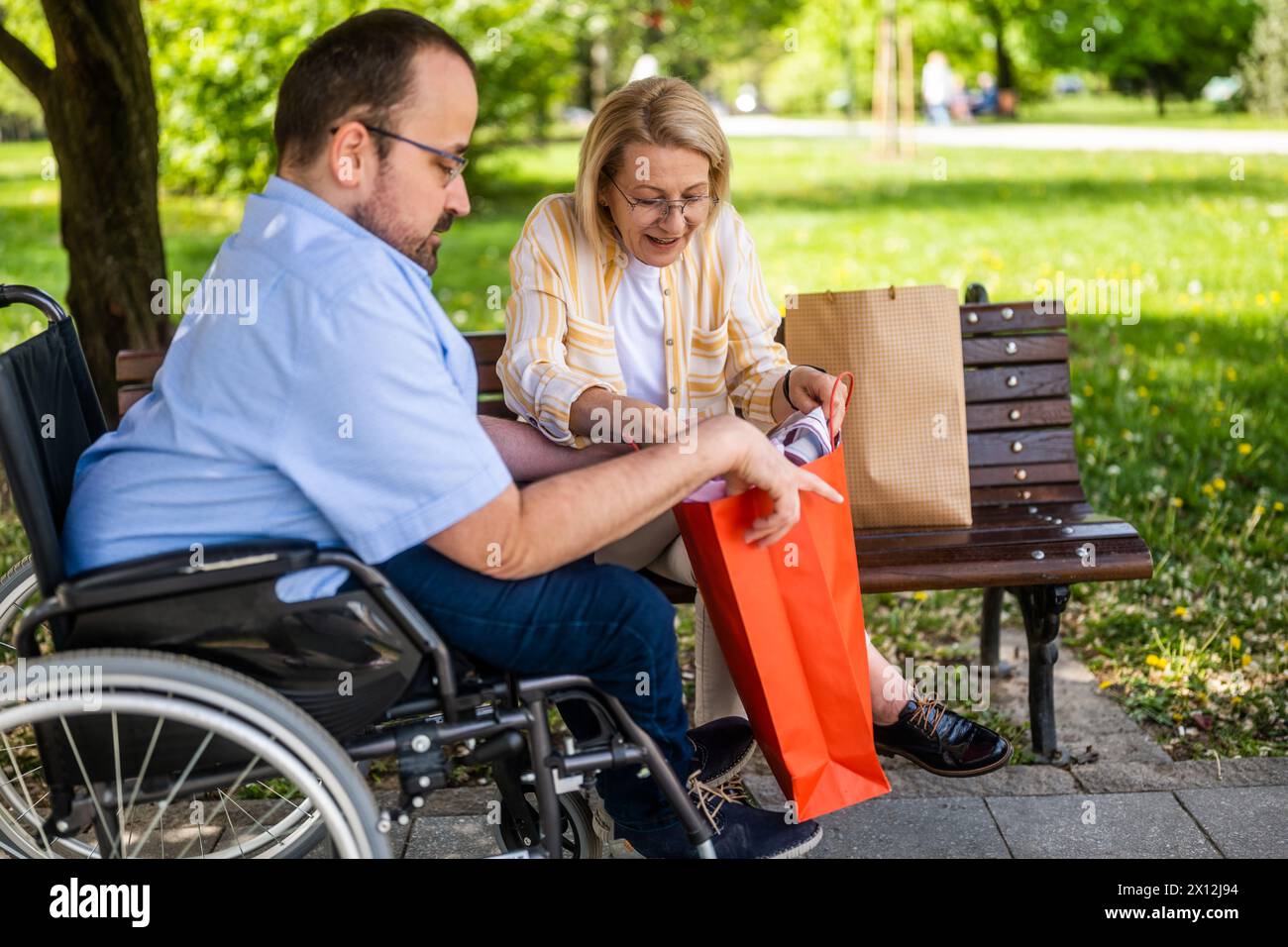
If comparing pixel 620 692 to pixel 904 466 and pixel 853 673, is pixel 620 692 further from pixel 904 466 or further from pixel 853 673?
pixel 904 466

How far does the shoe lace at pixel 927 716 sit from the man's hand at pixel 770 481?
75 cm

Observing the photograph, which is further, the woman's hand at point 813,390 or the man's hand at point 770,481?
the woman's hand at point 813,390

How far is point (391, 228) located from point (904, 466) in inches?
60.6

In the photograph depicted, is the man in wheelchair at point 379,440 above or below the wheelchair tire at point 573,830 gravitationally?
above

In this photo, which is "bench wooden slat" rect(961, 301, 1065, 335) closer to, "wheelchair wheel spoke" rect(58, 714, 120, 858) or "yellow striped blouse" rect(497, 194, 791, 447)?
"yellow striped blouse" rect(497, 194, 791, 447)

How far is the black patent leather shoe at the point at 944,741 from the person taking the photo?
292 cm

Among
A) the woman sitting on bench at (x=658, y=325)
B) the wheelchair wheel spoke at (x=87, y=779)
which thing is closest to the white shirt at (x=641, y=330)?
the woman sitting on bench at (x=658, y=325)

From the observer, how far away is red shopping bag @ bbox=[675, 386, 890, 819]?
2.43 metres

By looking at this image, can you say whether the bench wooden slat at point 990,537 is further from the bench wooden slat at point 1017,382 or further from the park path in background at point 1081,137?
the park path in background at point 1081,137

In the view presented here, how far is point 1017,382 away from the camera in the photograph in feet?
11.8

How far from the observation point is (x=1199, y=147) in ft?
61.7

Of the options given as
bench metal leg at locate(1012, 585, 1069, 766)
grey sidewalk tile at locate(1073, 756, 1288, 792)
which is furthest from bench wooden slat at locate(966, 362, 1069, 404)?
grey sidewalk tile at locate(1073, 756, 1288, 792)

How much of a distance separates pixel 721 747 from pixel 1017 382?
4.44 feet

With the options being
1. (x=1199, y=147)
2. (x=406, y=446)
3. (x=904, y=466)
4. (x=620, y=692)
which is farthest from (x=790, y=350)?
(x=1199, y=147)
